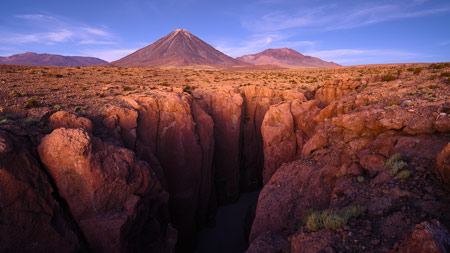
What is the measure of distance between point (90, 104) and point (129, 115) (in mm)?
2479

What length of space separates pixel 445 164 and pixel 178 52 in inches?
5809

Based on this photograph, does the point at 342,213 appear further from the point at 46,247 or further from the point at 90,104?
the point at 90,104

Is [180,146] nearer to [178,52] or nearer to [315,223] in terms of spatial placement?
[315,223]

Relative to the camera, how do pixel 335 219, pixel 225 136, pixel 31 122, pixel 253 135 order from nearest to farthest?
1. pixel 335 219
2. pixel 31 122
3. pixel 225 136
4. pixel 253 135

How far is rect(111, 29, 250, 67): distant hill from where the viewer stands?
136 metres

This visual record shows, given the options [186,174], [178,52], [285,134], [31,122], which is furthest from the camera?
[178,52]

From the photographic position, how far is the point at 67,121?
9.55 metres

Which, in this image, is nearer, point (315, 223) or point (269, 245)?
point (315, 223)

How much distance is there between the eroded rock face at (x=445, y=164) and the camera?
16.7 ft

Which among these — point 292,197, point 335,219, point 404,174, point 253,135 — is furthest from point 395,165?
point 253,135

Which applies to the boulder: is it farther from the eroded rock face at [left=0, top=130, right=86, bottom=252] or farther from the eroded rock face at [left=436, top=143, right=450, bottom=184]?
the eroded rock face at [left=0, top=130, right=86, bottom=252]

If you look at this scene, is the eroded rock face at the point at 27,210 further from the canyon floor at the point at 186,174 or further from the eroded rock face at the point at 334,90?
the eroded rock face at the point at 334,90

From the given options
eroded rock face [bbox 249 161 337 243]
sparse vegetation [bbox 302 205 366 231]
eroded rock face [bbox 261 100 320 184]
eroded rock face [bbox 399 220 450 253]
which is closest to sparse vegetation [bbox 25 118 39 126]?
eroded rock face [bbox 249 161 337 243]

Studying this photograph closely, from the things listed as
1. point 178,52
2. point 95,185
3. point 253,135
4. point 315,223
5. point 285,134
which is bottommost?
point 253,135
